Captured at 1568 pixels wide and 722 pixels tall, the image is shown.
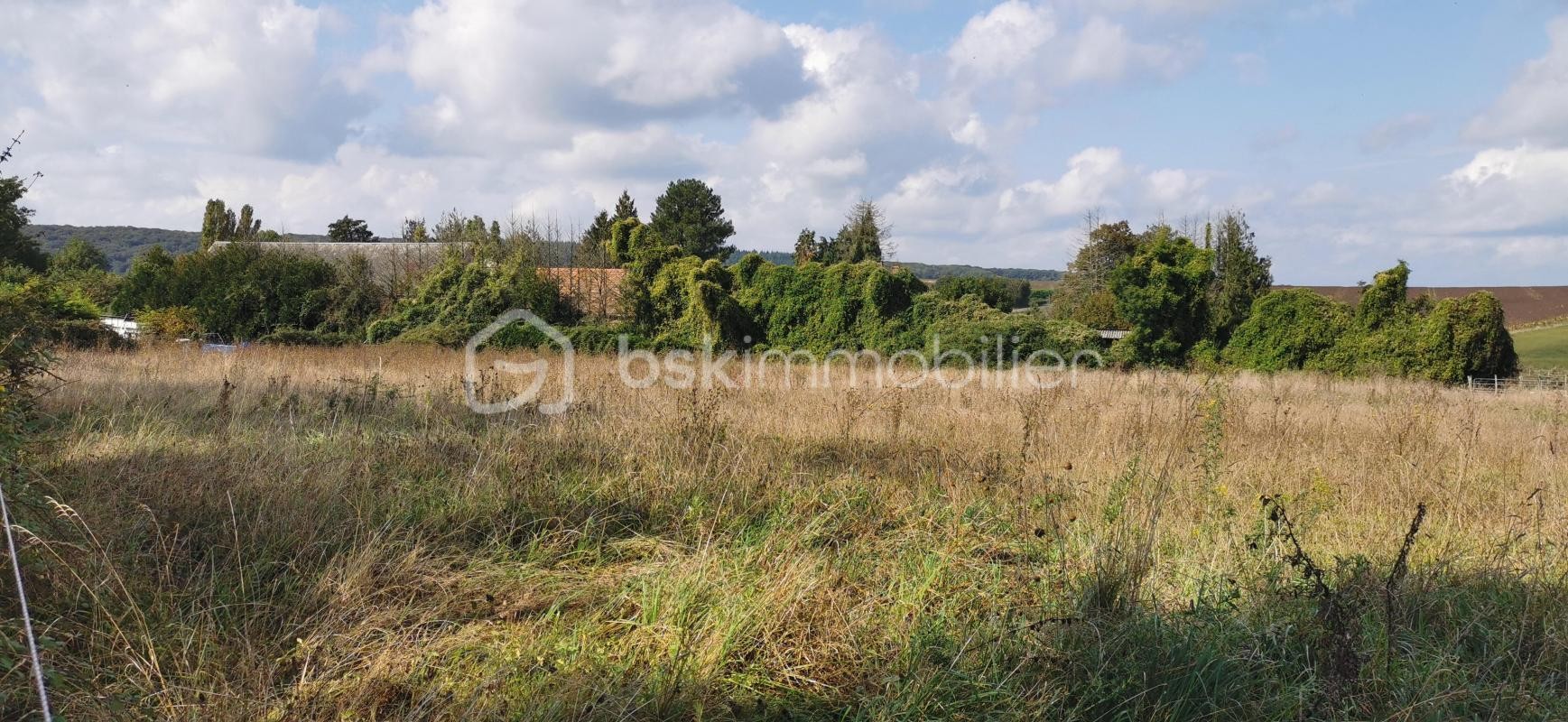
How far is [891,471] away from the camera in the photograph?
591cm

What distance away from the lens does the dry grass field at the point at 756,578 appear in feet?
9.63

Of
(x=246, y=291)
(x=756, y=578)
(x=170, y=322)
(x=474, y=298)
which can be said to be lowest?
(x=756, y=578)

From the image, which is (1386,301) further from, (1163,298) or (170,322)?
(170,322)

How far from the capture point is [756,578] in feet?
12.3

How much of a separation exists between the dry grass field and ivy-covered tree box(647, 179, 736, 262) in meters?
48.7

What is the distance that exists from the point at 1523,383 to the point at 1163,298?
23.4 ft

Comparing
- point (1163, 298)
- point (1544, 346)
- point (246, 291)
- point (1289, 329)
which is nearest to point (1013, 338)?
point (1163, 298)

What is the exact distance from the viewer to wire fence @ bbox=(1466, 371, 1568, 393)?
1582cm

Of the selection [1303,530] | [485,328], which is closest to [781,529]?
[1303,530]

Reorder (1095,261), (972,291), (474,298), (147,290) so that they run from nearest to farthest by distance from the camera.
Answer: (474,298) < (972,291) < (147,290) < (1095,261)

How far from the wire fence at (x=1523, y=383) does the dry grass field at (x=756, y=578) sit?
450 inches

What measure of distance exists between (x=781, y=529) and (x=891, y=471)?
166 centimetres

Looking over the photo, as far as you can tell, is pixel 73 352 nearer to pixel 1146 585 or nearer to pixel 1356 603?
pixel 1146 585

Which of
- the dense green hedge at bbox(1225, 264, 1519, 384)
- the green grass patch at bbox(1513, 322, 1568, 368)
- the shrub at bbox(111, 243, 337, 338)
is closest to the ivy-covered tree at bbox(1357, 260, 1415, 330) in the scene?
the dense green hedge at bbox(1225, 264, 1519, 384)
